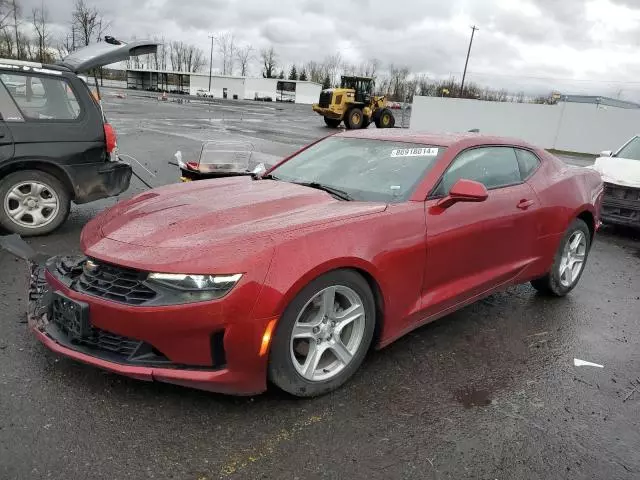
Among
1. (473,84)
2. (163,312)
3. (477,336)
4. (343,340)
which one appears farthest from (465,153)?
(473,84)

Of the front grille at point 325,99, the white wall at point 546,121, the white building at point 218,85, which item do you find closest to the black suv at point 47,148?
the white wall at point 546,121

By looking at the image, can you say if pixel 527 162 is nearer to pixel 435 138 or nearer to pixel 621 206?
pixel 435 138

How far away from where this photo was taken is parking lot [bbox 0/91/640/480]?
7.58 ft

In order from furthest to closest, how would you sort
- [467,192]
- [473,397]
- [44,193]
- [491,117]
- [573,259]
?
1. [491,117]
2. [44,193]
3. [573,259]
4. [467,192]
5. [473,397]

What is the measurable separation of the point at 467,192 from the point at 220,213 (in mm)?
1503

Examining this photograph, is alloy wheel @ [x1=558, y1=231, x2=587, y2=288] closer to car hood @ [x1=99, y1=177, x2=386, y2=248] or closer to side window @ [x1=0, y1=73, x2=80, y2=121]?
car hood @ [x1=99, y1=177, x2=386, y2=248]

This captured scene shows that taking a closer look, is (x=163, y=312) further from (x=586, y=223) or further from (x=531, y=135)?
(x=531, y=135)

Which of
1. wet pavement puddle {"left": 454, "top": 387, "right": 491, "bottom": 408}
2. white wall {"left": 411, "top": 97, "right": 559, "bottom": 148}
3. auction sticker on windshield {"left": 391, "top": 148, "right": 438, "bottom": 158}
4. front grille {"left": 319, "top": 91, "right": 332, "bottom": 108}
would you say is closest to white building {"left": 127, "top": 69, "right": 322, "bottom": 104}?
white wall {"left": 411, "top": 97, "right": 559, "bottom": 148}

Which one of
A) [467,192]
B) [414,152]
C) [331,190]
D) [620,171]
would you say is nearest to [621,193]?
[620,171]

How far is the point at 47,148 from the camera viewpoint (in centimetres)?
532

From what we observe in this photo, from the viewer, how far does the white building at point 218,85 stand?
→ 242ft

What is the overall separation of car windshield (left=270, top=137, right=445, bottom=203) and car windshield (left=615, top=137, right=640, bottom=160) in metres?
6.55

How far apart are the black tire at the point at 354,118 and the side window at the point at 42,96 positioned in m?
22.6

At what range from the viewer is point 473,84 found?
92312 millimetres
